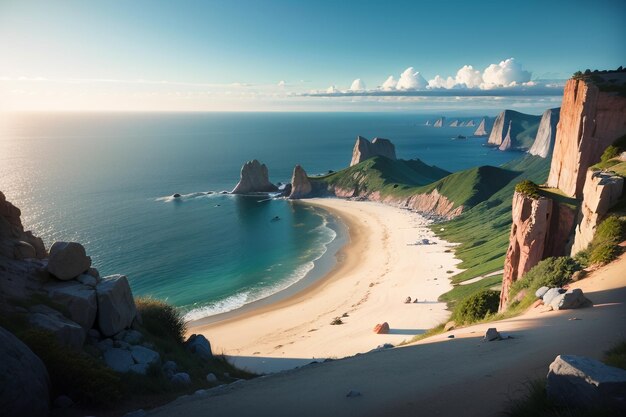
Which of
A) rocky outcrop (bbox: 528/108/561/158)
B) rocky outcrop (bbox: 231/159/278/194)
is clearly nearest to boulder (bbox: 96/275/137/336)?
rocky outcrop (bbox: 231/159/278/194)

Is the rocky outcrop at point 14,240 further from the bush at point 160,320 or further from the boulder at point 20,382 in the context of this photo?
the boulder at point 20,382

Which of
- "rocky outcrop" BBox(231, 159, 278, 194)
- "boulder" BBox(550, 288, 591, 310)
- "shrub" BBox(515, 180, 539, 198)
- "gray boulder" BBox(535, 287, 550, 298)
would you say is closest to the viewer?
"boulder" BBox(550, 288, 591, 310)

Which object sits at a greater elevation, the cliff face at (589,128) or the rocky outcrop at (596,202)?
the cliff face at (589,128)

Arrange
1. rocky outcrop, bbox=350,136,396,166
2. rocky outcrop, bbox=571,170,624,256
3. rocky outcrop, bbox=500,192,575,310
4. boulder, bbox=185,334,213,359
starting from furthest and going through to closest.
→ rocky outcrop, bbox=350,136,396,166 → rocky outcrop, bbox=500,192,575,310 → rocky outcrop, bbox=571,170,624,256 → boulder, bbox=185,334,213,359

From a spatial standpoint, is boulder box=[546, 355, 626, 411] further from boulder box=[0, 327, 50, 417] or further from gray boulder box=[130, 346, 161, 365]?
gray boulder box=[130, 346, 161, 365]

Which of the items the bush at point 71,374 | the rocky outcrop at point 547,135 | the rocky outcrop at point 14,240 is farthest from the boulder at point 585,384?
the rocky outcrop at point 547,135

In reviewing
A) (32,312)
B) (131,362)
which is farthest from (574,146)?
(32,312)
